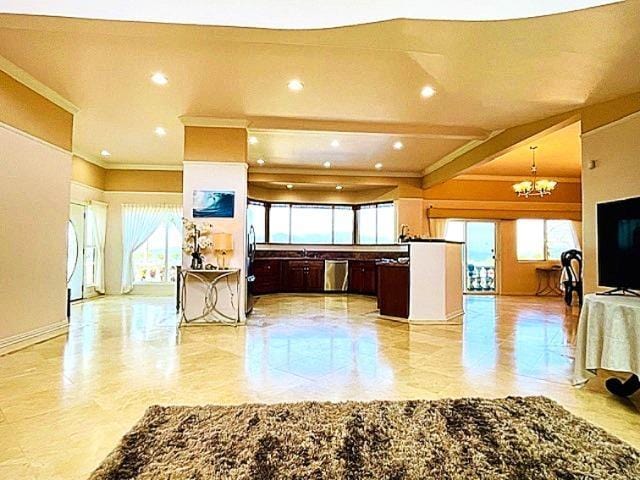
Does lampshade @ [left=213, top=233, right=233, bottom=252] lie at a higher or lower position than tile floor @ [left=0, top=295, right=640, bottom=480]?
higher

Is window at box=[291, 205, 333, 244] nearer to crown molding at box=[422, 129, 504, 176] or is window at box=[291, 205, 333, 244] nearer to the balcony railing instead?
crown molding at box=[422, 129, 504, 176]

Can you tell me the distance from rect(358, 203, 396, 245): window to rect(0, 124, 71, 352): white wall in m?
6.92

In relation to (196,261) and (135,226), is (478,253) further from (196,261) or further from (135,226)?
(135,226)

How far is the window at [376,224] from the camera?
9883 mm

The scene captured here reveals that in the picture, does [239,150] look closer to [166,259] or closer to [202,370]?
[202,370]

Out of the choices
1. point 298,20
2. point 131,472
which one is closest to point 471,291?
point 298,20

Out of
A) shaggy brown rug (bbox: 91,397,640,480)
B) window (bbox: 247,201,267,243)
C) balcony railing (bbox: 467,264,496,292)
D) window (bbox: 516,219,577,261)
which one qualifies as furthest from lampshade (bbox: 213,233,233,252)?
window (bbox: 516,219,577,261)

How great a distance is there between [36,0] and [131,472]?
Answer: 315 cm

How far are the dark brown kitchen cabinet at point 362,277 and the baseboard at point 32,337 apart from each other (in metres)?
6.32

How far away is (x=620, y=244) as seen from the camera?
362cm

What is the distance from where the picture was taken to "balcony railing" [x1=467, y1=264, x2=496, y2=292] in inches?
402

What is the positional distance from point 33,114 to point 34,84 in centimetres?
33

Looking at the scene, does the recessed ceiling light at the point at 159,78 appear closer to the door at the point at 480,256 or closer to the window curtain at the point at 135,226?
the window curtain at the point at 135,226

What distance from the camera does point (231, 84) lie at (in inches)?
172
